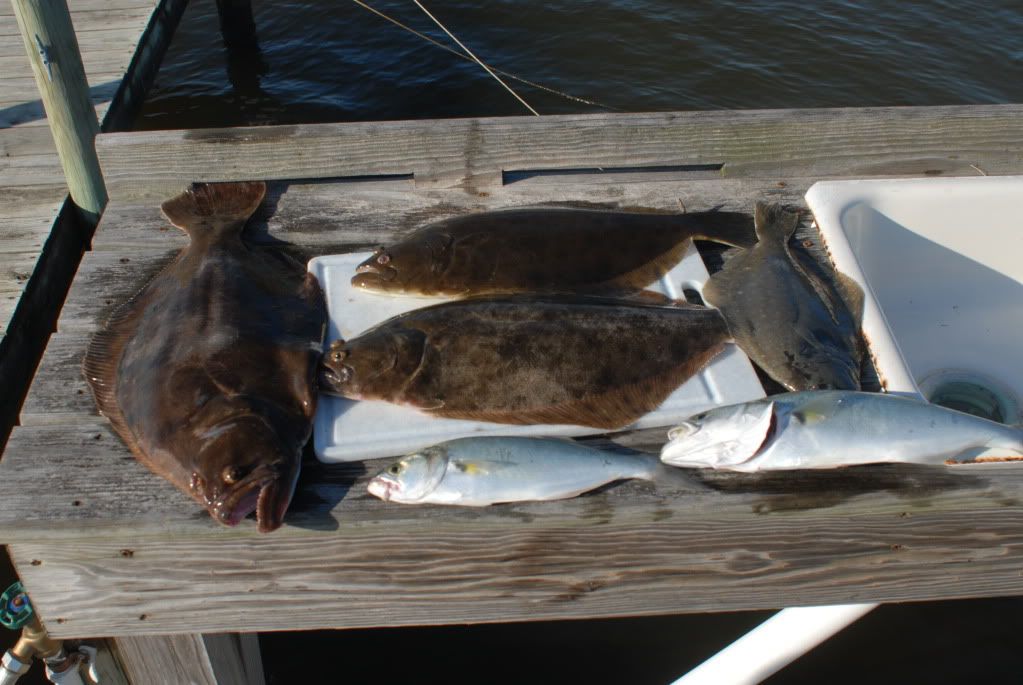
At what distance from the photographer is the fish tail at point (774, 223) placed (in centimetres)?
293

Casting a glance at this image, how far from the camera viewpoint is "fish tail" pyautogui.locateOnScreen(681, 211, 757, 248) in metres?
2.93

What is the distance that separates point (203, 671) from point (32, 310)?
304cm

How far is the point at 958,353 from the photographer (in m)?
3.55

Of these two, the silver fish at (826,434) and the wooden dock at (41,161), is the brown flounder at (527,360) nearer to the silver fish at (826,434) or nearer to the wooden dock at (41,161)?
the silver fish at (826,434)

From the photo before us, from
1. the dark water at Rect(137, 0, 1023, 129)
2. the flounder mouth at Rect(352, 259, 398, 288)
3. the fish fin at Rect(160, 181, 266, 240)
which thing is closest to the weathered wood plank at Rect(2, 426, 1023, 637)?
the flounder mouth at Rect(352, 259, 398, 288)

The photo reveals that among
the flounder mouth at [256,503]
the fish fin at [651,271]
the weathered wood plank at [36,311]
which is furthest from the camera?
the weathered wood plank at [36,311]

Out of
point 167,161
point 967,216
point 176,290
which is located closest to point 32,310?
point 167,161

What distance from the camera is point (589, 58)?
1034 cm

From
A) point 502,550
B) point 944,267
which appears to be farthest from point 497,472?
point 944,267

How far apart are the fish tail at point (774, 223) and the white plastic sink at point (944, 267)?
10cm

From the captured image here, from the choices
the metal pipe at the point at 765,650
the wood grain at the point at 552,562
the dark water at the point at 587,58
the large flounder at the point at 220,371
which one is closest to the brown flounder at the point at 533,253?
the large flounder at the point at 220,371

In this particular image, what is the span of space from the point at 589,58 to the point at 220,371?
921cm

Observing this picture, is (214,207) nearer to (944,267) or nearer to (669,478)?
(669,478)

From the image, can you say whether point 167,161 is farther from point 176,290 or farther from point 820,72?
point 820,72
